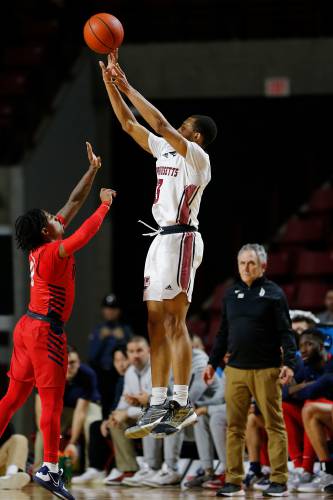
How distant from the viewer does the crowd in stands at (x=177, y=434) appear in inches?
352

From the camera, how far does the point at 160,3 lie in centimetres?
1486

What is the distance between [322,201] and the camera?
14.9 metres

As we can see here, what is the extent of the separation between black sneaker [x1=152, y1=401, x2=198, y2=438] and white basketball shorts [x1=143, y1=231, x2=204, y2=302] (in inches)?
27.5

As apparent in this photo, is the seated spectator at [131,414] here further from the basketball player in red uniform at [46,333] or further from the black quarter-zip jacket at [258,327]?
the basketball player in red uniform at [46,333]

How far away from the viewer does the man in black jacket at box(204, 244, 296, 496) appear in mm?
8492

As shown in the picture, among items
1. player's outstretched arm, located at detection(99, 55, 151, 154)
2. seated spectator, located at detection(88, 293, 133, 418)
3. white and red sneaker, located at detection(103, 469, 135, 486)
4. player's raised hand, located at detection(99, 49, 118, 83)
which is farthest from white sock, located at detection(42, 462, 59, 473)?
seated spectator, located at detection(88, 293, 133, 418)

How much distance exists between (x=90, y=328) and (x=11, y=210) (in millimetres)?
2446

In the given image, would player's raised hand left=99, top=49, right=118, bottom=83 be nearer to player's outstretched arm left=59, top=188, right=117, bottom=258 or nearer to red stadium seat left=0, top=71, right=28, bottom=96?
player's outstretched arm left=59, top=188, right=117, bottom=258

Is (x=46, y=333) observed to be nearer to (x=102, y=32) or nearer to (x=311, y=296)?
(x=102, y=32)

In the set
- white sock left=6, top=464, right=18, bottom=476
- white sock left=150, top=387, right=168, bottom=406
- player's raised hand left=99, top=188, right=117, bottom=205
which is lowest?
white sock left=6, top=464, right=18, bottom=476

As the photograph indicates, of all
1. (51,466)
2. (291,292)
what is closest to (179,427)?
(51,466)

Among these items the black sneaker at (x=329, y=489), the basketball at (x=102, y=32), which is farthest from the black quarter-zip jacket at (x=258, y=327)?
the basketball at (x=102, y=32)

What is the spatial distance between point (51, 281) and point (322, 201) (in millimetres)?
8325

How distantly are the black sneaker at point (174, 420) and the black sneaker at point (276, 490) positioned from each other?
4.67ft
